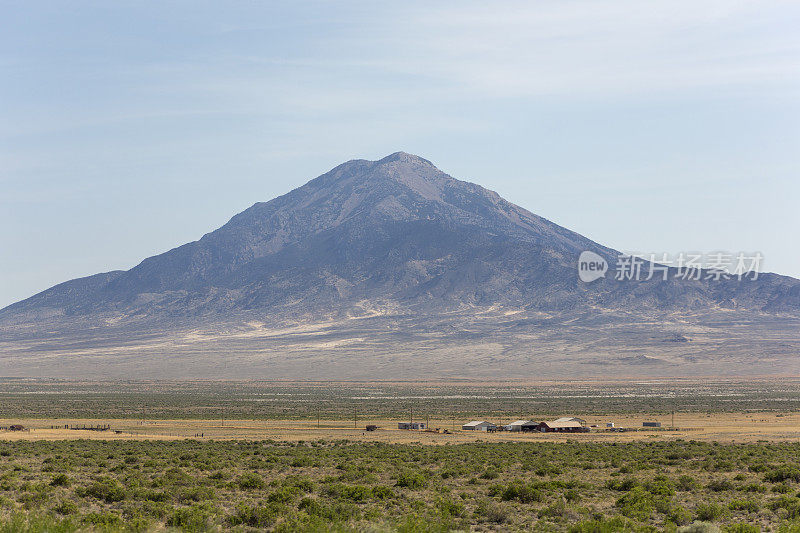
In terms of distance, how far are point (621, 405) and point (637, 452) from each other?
62.3 meters

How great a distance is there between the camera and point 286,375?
197250mm

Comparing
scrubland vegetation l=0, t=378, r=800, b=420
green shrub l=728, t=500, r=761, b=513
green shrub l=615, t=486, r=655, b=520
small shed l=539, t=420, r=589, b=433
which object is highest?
green shrub l=615, t=486, r=655, b=520

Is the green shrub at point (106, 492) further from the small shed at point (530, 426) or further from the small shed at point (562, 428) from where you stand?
the small shed at point (530, 426)

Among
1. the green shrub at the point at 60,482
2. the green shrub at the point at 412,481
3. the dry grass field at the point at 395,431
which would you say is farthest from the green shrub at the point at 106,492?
the dry grass field at the point at 395,431

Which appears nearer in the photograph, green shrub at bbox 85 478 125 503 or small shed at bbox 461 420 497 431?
green shrub at bbox 85 478 125 503

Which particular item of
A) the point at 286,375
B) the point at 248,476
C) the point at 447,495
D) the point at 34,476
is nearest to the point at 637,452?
the point at 447,495

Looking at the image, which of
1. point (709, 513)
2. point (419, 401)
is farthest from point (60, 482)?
point (419, 401)

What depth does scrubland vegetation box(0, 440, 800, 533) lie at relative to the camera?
75.7 feet

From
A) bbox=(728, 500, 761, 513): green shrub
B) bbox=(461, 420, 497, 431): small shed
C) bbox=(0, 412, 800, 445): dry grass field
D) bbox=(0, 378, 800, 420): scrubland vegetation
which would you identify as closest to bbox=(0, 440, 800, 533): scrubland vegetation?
bbox=(728, 500, 761, 513): green shrub

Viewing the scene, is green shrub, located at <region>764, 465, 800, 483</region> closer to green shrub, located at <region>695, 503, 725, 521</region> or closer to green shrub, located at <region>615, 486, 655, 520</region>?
green shrub, located at <region>615, 486, 655, 520</region>

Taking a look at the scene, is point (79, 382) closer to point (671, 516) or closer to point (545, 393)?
point (545, 393)

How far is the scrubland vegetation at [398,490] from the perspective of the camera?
23.1m

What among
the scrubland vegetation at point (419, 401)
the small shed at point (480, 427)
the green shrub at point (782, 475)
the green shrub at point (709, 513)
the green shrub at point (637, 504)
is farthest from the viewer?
the scrubland vegetation at point (419, 401)

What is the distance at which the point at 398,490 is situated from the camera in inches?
1153
